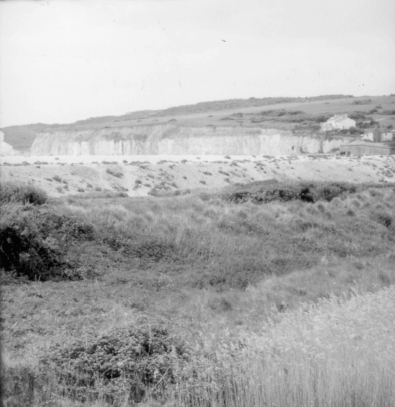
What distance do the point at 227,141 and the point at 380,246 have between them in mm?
68001

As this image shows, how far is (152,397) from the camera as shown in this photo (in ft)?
23.4

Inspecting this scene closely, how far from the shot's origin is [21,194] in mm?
20297

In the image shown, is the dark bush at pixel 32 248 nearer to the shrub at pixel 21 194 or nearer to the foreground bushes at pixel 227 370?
the shrub at pixel 21 194

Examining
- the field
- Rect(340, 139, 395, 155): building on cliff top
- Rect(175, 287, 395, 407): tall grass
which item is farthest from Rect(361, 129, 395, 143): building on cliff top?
Rect(175, 287, 395, 407): tall grass

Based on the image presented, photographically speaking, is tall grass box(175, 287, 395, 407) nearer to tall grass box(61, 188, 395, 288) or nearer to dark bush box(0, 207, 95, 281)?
dark bush box(0, 207, 95, 281)

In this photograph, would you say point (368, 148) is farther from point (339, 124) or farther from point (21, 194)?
point (21, 194)

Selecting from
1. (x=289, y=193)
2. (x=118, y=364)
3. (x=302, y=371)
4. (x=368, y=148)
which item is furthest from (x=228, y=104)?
(x=302, y=371)

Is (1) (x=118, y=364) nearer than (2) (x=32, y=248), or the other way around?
(1) (x=118, y=364)

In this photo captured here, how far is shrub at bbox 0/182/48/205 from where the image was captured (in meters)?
19.7

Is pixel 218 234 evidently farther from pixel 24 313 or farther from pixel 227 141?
pixel 227 141

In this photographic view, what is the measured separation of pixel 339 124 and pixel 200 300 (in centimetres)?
9063

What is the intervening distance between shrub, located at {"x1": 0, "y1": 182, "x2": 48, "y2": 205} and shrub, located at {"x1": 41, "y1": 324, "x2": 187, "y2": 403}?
11.7 meters

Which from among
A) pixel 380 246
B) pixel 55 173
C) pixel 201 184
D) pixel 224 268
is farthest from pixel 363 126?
pixel 224 268

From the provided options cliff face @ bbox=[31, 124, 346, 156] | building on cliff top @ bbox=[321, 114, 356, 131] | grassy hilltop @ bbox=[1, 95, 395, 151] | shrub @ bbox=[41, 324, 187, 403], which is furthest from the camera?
grassy hilltop @ bbox=[1, 95, 395, 151]
